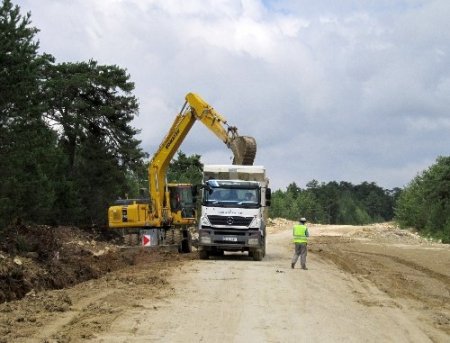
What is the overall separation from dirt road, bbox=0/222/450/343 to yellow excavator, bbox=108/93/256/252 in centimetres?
858

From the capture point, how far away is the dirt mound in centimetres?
2189

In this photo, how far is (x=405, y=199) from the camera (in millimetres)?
103688

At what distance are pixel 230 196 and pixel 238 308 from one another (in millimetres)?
12853

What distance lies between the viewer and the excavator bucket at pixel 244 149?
1161 inches

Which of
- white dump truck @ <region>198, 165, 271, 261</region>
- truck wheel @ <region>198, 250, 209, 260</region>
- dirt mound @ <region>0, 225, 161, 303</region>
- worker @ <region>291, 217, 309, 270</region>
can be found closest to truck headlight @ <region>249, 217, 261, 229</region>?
white dump truck @ <region>198, 165, 271, 261</region>

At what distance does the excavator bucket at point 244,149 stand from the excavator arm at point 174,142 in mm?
120

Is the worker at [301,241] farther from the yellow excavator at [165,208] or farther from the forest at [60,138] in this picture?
the forest at [60,138]

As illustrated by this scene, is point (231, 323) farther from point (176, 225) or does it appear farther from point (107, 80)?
point (107, 80)

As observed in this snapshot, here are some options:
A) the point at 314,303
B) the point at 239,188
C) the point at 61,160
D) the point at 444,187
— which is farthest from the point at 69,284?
the point at 444,187

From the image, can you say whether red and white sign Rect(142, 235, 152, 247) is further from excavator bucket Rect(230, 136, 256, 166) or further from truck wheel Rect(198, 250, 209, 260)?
excavator bucket Rect(230, 136, 256, 166)

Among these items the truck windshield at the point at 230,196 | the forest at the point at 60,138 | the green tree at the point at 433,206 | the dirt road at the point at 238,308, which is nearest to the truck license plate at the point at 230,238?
the truck windshield at the point at 230,196

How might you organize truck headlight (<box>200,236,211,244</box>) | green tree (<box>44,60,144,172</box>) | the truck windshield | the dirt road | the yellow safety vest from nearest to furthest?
1. the dirt road
2. the yellow safety vest
3. truck headlight (<box>200,236,211,244</box>)
4. the truck windshield
5. green tree (<box>44,60,144,172</box>)

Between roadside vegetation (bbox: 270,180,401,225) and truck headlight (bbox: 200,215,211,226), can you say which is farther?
roadside vegetation (bbox: 270,180,401,225)

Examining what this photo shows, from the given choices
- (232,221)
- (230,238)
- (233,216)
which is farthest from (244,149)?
(230,238)
